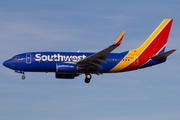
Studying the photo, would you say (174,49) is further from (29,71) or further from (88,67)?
(29,71)

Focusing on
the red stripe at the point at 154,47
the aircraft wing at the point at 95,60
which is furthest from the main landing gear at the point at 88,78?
the red stripe at the point at 154,47

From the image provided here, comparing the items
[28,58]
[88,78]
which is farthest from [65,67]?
[28,58]

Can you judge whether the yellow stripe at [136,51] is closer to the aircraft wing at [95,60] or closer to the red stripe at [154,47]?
the red stripe at [154,47]

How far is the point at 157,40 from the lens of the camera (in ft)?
186

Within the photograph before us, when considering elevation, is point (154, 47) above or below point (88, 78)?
above

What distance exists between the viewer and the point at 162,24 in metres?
57.9

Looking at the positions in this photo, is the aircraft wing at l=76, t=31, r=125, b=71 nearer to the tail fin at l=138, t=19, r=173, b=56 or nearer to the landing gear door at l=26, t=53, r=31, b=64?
the landing gear door at l=26, t=53, r=31, b=64

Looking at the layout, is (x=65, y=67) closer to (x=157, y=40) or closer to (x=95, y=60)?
(x=95, y=60)

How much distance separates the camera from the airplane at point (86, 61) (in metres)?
50.8

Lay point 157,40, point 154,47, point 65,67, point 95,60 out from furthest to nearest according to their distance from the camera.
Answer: point 157,40, point 154,47, point 95,60, point 65,67

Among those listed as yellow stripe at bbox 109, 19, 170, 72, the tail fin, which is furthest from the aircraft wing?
the tail fin

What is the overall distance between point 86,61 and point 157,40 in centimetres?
1310

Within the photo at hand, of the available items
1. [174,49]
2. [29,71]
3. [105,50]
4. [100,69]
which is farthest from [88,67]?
[174,49]

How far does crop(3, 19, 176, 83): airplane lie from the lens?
2002 inches
